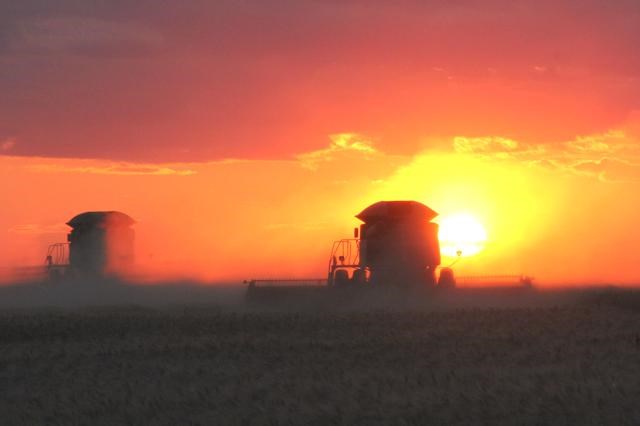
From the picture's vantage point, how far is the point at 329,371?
75.6ft

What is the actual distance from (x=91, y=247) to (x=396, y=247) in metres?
26.3

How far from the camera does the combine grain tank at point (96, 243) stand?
75938mm

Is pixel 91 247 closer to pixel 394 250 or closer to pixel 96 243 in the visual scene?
pixel 96 243

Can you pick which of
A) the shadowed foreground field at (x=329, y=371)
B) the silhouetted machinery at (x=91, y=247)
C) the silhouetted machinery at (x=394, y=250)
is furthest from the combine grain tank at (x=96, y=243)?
the shadowed foreground field at (x=329, y=371)

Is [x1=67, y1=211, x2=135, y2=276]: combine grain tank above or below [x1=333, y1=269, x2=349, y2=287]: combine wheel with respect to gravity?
above

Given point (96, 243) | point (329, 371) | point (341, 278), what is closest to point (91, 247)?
point (96, 243)

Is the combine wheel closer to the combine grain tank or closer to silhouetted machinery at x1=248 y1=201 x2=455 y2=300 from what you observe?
silhouetted machinery at x1=248 y1=201 x2=455 y2=300

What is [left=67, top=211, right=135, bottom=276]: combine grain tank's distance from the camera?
75.9m

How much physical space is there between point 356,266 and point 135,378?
1444 inches

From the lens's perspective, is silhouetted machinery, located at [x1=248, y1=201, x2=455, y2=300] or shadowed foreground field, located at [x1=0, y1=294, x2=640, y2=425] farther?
silhouetted machinery, located at [x1=248, y1=201, x2=455, y2=300]

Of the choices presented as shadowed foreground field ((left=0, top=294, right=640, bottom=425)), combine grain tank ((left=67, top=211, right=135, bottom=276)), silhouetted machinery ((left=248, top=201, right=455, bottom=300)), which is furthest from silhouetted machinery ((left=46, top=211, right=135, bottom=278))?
shadowed foreground field ((left=0, top=294, right=640, bottom=425))

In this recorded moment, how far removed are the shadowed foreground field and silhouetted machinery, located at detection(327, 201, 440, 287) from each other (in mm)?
19110

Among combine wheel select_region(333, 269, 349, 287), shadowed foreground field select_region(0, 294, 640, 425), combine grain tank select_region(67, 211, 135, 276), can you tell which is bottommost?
shadowed foreground field select_region(0, 294, 640, 425)

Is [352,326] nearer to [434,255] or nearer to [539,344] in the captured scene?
[539,344]
